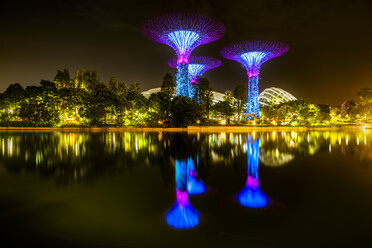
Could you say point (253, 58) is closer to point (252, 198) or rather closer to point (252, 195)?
point (252, 195)

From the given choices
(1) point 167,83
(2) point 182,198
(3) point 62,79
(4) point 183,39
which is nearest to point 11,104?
(3) point 62,79

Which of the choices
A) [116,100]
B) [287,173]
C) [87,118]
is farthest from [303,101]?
[287,173]

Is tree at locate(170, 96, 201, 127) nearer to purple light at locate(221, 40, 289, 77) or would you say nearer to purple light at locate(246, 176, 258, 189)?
purple light at locate(221, 40, 289, 77)

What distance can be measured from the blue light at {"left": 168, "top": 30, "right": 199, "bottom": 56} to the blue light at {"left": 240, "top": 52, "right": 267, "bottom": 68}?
9.77 metres

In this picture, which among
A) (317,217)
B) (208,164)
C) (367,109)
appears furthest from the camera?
(367,109)

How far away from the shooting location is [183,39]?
1305 inches

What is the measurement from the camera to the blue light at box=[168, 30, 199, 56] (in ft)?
106

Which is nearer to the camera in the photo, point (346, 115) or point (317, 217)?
point (317, 217)

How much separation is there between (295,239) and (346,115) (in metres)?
77.3

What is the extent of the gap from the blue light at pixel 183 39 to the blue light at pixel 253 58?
32.1 ft

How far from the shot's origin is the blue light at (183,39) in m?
32.3

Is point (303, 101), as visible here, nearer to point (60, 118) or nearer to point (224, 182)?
point (60, 118)

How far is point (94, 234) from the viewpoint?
3.46 m

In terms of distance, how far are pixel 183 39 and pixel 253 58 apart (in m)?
12.2
